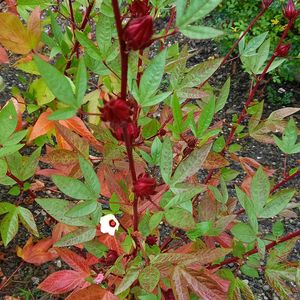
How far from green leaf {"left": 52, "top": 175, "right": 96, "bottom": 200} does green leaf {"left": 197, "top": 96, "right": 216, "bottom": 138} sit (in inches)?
9.9

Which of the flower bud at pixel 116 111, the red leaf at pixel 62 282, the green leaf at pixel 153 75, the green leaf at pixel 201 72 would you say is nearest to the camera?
the flower bud at pixel 116 111

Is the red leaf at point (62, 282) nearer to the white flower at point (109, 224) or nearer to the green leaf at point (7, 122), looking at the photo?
the white flower at point (109, 224)

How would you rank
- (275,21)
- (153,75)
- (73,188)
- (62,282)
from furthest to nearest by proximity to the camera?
(275,21) < (62,282) < (73,188) < (153,75)

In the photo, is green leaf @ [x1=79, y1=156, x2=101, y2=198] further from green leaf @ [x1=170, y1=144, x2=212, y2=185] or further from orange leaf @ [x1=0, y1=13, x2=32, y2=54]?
orange leaf @ [x1=0, y1=13, x2=32, y2=54]

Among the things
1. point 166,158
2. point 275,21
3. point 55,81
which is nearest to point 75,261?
point 166,158

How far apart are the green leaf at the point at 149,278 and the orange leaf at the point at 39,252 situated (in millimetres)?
597

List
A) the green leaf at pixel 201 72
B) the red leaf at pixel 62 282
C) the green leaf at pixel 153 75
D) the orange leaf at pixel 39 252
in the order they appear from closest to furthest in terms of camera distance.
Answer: the green leaf at pixel 153 75, the green leaf at pixel 201 72, the red leaf at pixel 62 282, the orange leaf at pixel 39 252

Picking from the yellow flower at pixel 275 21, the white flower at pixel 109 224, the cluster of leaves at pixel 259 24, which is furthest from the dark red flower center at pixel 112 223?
the yellow flower at pixel 275 21

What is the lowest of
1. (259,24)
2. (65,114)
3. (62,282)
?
(259,24)

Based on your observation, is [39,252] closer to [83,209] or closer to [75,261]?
[75,261]

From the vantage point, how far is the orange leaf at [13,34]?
41.3 inches

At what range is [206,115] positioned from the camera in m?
0.97

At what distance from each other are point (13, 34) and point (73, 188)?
1.34 feet

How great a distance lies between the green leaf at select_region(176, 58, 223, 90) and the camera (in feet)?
3.29
